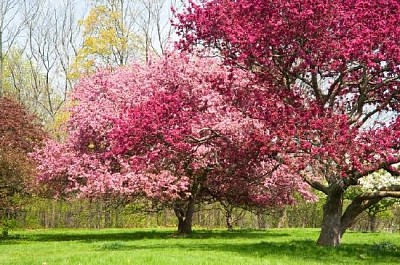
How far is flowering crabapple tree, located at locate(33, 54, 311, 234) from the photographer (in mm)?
18859

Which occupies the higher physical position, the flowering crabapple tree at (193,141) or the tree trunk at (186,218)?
the flowering crabapple tree at (193,141)

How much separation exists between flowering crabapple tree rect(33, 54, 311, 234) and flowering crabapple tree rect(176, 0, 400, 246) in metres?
2.04

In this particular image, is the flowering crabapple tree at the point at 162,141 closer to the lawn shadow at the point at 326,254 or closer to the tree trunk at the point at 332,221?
the tree trunk at the point at 332,221

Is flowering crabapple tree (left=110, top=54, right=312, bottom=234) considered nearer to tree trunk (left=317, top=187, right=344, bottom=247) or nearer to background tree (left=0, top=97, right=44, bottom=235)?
tree trunk (left=317, top=187, right=344, bottom=247)

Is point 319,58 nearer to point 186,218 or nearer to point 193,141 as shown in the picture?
point 193,141

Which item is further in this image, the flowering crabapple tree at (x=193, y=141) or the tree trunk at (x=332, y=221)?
the tree trunk at (x=332, y=221)

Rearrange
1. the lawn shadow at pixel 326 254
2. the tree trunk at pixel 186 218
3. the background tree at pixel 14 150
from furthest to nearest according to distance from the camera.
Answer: the tree trunk at pixel 186 218 < the background tree at pixel 14 150 < the lawn shadow at pixel 326 254

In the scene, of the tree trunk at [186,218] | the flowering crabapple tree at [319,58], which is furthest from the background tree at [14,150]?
the flowering crabapple tree at [319,58]

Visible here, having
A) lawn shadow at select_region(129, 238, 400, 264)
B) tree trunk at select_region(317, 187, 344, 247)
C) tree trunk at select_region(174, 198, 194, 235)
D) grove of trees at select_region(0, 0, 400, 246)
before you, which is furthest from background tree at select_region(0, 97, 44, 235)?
tree trunk at select_region(317, 187, 344, 247)

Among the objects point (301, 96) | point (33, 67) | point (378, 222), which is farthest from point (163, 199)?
point (378, 222)

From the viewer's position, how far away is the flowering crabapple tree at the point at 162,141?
18859 millimetres

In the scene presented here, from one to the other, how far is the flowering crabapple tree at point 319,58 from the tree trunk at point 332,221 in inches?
4.3

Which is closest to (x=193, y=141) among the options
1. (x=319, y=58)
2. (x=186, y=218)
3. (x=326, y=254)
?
(x=319, y=58)

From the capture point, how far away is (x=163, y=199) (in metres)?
25.2
